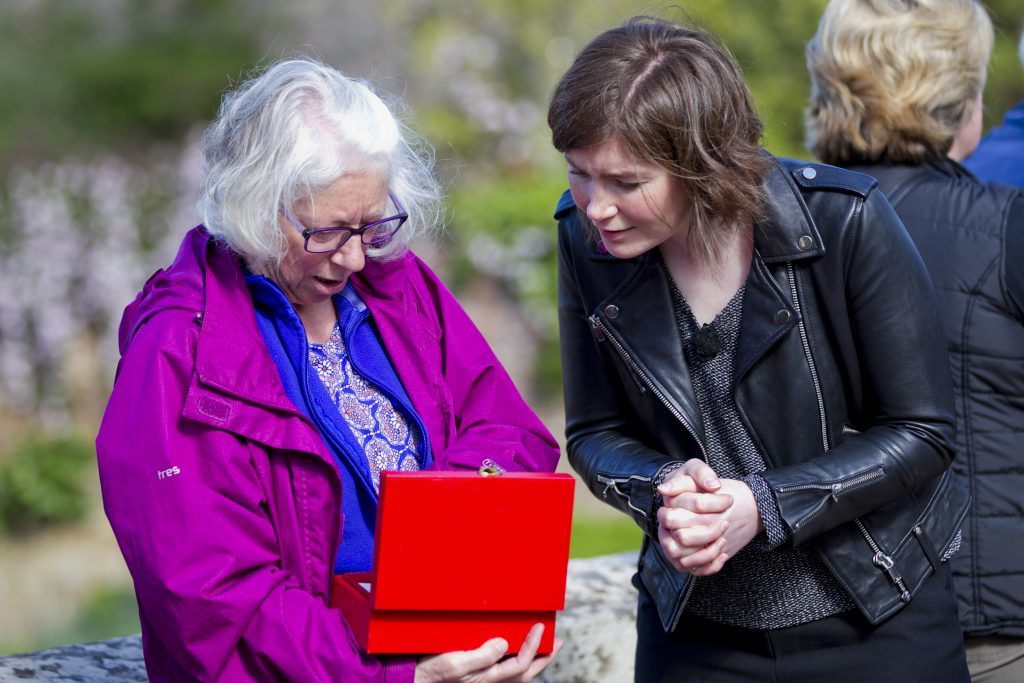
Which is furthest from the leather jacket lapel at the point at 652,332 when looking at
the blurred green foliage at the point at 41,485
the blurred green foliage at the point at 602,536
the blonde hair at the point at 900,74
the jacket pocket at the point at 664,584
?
the blurred green foliage at the point at 41,485

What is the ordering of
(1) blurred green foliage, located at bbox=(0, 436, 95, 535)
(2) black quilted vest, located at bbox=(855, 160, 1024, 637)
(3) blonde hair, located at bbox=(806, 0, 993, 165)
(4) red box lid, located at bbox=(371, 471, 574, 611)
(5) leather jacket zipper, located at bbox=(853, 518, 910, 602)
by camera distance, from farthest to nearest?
(1) blurred green foliage, located at bbox=(0, 436, 95, 535) < (3) blonde hair, located at bbox=(806, 0, 993, 165) < (2) black quilted vest, located at bbox=(855, 160, 1024, 637) < (5) leather jacket zipper, located at bbox=(853, 518, 910, 602) < (4) red box lid, located at bbox=(371, 471, 574, 611)

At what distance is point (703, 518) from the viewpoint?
1989mm

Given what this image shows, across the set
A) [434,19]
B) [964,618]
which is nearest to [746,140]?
[964,618]

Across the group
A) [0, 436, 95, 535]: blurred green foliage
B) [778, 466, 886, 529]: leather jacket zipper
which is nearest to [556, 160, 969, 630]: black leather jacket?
[778, 466, 886, 529]: leather jacket zipper

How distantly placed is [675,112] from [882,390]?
577 millimetres

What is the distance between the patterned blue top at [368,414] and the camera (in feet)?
7.43

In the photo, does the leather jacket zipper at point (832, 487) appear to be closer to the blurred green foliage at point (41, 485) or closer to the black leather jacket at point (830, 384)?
the black leather jacket at point (830, 384)

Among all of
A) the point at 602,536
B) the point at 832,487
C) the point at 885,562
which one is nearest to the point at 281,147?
the point at 832,487

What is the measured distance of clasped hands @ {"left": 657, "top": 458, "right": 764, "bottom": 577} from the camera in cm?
199

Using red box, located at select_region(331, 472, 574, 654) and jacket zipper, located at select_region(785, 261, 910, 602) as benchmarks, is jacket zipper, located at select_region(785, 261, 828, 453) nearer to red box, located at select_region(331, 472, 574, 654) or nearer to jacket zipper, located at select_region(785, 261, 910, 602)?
jacket zipper, located at select_region(785, 261, 910, 602)

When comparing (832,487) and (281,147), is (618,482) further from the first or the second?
(281,147)

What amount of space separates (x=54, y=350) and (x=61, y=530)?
111 centimetres

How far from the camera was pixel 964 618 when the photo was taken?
2479 millimetres

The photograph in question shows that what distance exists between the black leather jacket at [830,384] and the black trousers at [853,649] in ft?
0.19
